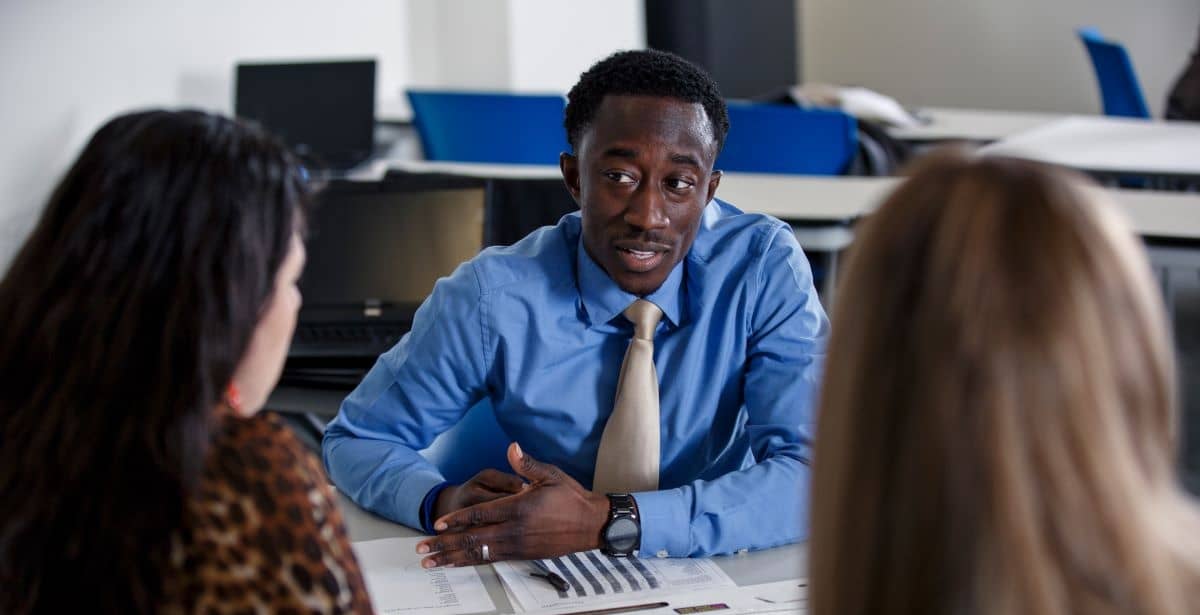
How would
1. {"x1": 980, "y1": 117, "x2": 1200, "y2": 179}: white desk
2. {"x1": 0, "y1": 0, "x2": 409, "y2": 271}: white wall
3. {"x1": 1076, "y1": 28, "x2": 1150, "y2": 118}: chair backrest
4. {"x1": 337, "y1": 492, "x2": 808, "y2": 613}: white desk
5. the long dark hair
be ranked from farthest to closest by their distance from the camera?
{"x1": 1076, "y1": 28, "x2": 1150, "y2": 118}: chair backrest → {"x1": 0, "y1": 0, "x2": 409, "y2": 271}: white wall → {"x1": 980, "y1": 117, "x2": 1200, "y2": 179}: white desk → {"x1": 337, "y1": 492, "x2": 808, "y2": 613}: white desk → the long dark hair

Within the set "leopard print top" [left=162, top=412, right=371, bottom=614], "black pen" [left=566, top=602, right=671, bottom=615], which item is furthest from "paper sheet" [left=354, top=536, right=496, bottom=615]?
"leopard print top" [left=162, top=412, right=371, bottom=614]

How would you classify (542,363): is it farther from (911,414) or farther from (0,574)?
(911,414)

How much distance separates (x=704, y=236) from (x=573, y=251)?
0.66 feet

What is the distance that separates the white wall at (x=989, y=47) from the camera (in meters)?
7.52

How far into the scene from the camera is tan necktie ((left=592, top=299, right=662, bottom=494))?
1824 mm

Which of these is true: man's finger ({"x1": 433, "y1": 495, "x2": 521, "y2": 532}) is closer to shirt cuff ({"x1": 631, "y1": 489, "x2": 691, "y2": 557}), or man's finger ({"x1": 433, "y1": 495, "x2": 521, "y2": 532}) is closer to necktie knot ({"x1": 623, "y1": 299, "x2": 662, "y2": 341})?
shirt cuff ({"x1": 631, "y1": 489, "x2": 691, "y2": 557})

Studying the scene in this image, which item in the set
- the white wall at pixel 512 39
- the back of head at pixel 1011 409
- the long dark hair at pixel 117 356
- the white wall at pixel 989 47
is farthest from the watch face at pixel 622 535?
the white wall at pixel 989 47

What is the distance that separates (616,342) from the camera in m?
1.91

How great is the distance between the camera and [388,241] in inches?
116

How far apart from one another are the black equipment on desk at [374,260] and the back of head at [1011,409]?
2.21 m

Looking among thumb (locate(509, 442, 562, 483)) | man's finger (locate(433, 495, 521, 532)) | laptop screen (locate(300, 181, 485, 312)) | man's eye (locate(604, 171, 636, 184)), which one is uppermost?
man's eye (locate(604, 171, 636, 184))

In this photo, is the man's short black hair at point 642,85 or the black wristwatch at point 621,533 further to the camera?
the man's short black hair at point 642,85

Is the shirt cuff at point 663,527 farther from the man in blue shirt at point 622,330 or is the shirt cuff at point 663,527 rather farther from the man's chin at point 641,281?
the man's chin at point 641,281

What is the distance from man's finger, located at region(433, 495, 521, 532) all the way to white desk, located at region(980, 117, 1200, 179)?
2631mm
